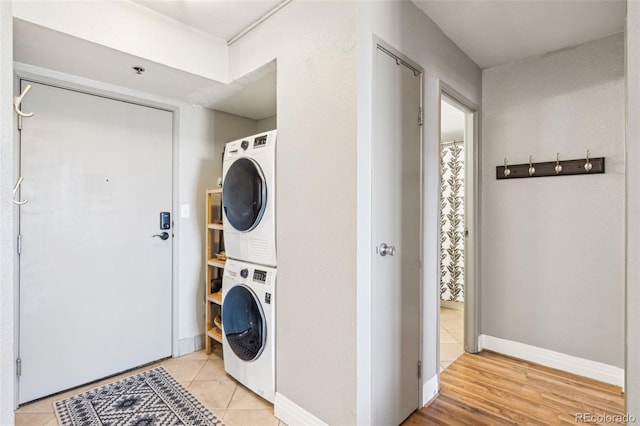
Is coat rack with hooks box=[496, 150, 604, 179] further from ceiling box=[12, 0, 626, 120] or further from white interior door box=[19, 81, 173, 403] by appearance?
white interior door box=[19, 81, 173, 403]

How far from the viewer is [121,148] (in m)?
2.35

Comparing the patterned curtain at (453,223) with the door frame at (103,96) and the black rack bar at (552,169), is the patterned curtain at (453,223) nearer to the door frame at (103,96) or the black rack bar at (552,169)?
the black rack bar at (552,169)

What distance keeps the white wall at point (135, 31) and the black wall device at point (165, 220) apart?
1.14 meters

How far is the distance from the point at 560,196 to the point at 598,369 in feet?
4.06

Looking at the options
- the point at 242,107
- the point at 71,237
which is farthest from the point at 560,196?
the point at 71,237

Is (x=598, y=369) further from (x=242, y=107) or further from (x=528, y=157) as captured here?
(x=242, y=107)

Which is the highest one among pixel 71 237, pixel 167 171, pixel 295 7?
pixel 295 7

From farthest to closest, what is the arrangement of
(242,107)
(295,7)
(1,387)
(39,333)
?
(242,107), (39,333), (295,7), (1,387)

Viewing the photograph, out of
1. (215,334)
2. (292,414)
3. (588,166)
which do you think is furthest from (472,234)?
(215,334)

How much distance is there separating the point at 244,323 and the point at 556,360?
2.33 meters

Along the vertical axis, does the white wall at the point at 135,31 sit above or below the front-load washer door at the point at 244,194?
above

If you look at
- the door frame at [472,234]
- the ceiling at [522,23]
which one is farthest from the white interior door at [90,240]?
the door frame at [472,234]
